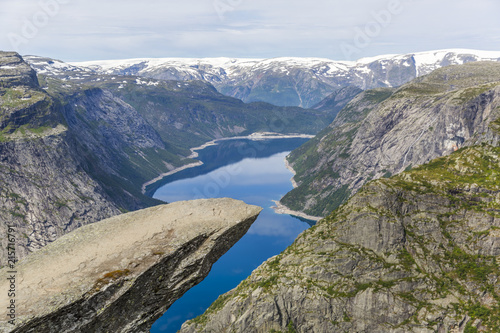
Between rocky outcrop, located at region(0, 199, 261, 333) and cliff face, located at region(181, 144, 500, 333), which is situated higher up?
rocky outcrop, located at region(0, 199, 261, 333)

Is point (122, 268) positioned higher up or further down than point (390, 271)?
higher up

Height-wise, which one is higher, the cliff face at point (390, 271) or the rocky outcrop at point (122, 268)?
the rocky outcrop at point (122, 268)

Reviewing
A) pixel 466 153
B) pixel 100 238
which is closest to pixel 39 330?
pixel 100 238

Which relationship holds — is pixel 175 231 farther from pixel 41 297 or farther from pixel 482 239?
pixel 482 239

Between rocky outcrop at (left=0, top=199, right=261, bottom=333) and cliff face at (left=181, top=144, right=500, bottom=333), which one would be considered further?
cliff face at (left=181, top=144, right=500, bottom=333)

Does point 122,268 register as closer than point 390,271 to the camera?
Yes

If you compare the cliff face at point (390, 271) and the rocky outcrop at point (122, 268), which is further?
the cliff face at point (390, 271)
